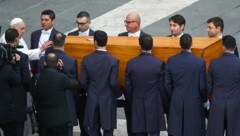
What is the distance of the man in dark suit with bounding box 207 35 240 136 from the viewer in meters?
8.81

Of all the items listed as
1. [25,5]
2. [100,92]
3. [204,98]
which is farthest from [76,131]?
[25,5]

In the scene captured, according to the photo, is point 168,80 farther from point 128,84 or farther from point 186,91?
point 128,84

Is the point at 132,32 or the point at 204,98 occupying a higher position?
the point at 132,32

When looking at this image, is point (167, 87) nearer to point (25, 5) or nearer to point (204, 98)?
point (204, 98)

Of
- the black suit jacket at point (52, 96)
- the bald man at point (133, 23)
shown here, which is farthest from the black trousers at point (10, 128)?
the bald man at point (133, 23)

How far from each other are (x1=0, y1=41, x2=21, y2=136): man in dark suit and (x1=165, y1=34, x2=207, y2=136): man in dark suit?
6.17 feet

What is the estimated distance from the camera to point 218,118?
8.99 metres

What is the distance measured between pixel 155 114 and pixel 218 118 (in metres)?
0.82

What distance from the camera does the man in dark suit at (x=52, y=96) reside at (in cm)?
865

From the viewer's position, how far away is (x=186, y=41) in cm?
891

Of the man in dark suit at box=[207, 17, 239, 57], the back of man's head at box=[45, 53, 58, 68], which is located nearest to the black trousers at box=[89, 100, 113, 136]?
the back of man's head at box=[45, 53, 58, 68]

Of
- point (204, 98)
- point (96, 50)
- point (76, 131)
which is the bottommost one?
point (76, 131)

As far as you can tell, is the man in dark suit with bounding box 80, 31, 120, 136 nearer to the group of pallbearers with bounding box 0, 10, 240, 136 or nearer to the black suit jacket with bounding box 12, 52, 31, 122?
the group of pallbearers with bounding box 0, 10, 240, 136

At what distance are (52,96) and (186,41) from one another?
177 cm
